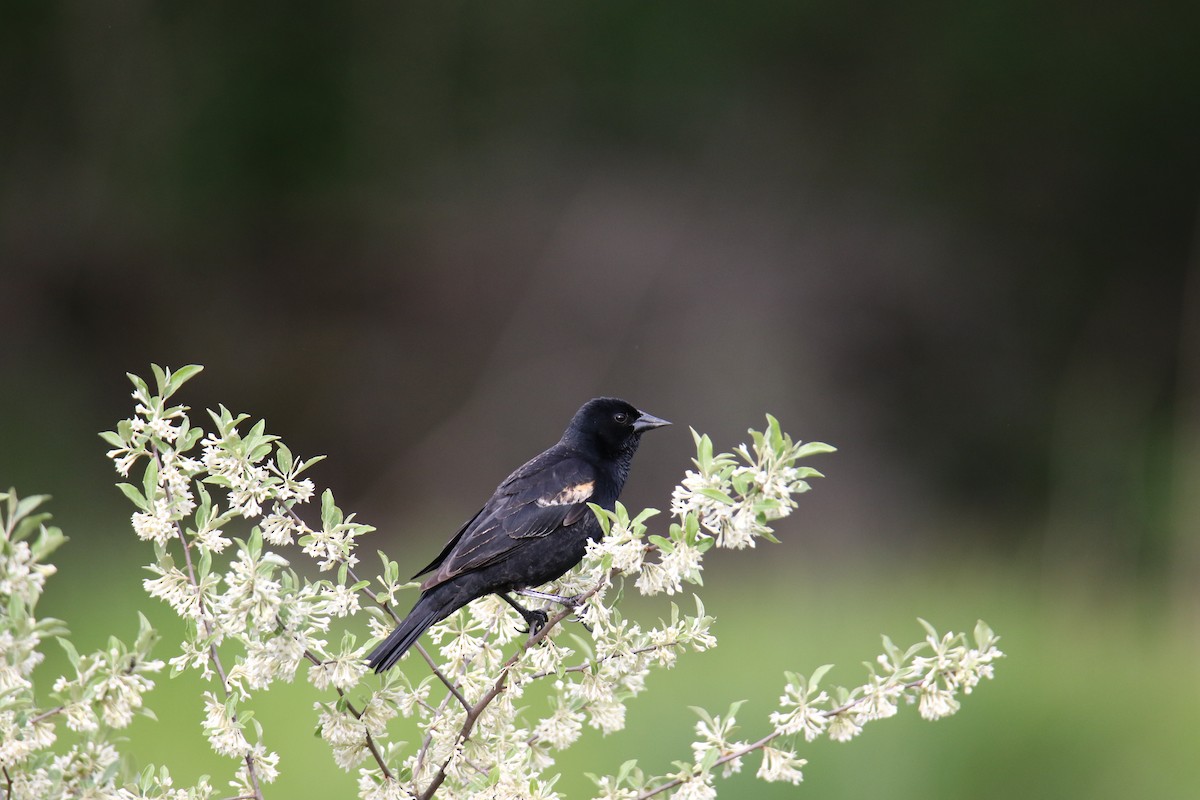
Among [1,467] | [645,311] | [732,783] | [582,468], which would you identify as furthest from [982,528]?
[1,467]

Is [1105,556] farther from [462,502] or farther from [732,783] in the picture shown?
[462,502]

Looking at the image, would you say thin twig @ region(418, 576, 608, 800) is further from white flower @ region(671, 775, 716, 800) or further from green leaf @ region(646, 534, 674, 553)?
white flower @ region(671, 775, 716, 800)

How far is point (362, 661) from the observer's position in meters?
1.69

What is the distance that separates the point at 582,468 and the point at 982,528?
4666 millimetres

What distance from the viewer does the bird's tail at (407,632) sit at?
6.26 ft

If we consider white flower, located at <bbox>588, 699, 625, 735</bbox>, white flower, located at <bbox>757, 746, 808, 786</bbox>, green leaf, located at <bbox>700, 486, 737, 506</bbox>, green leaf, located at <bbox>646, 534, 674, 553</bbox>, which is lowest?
white flower, located at <bbox>757, 746, 808, 786</bbox>

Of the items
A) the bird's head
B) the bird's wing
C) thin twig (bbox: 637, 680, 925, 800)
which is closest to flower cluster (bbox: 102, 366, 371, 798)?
thin twig (bbox: 637, 680, 925, 800)

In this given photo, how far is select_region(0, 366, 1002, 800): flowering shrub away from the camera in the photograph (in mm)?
1422

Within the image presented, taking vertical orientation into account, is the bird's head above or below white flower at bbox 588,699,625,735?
above

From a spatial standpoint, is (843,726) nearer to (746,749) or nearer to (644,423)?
(746,749)

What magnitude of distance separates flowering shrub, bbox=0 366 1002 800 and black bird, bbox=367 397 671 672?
0.82 feet

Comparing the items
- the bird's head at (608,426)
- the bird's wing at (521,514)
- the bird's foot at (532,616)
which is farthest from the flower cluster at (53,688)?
the bird's head at (608,426)

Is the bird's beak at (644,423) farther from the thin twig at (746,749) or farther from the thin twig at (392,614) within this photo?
the thin twig at (746,749)

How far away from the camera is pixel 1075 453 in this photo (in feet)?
16.9
